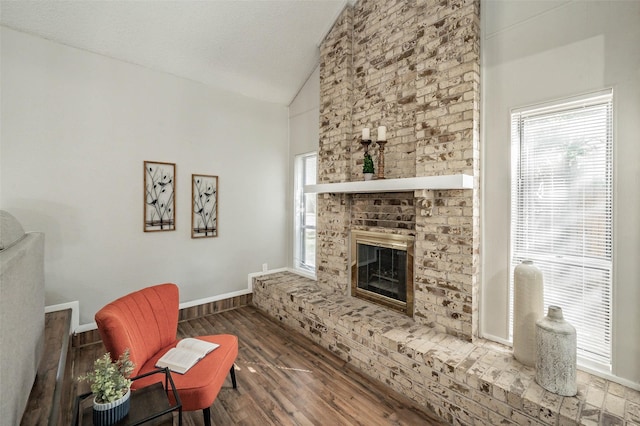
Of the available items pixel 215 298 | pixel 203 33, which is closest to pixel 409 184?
pixel 203 33

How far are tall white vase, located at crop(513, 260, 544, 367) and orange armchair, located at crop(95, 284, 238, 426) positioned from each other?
2218mm

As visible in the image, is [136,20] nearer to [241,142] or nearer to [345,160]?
[241,142]

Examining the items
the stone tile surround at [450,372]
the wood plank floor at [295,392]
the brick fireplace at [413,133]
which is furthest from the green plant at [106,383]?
the brick fireplace at [413,133]

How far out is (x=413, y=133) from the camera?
3100 mm

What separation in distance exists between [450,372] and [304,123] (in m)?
3.75

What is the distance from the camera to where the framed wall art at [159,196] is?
141 inches

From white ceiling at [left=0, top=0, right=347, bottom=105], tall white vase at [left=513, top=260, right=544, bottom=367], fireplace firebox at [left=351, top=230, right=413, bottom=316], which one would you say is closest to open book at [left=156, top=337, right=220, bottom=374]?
fireplace firebox at [left=351, top=230, right=413, bottom=316]

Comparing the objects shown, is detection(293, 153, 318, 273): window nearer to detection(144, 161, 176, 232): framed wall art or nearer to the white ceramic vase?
detection(144, 161, 176, 232): framed wall art

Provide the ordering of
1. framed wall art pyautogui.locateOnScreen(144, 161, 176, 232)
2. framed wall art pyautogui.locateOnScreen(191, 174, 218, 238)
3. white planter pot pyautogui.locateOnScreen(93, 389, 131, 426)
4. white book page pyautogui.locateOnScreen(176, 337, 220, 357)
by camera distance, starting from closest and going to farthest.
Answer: white planter pot pyautogui.locateOnScreen(93, 389, 131, 426), white book page pyautogui.locateOnScreen(176, 337, 220, 357), framed wall art pyautogui.locateOnScreen(144, 161, 176, 232), framed wall art pyautogui.locateOnScreen(191, 174, 218, 238)

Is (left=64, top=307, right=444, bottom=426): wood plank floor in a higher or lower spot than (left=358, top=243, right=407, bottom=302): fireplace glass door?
lower

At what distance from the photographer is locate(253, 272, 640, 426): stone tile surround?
1769mm

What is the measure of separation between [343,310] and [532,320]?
1.69 metres

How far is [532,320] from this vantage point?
7.17 feet

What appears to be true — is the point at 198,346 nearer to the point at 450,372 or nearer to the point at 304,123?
the point at 450,372
